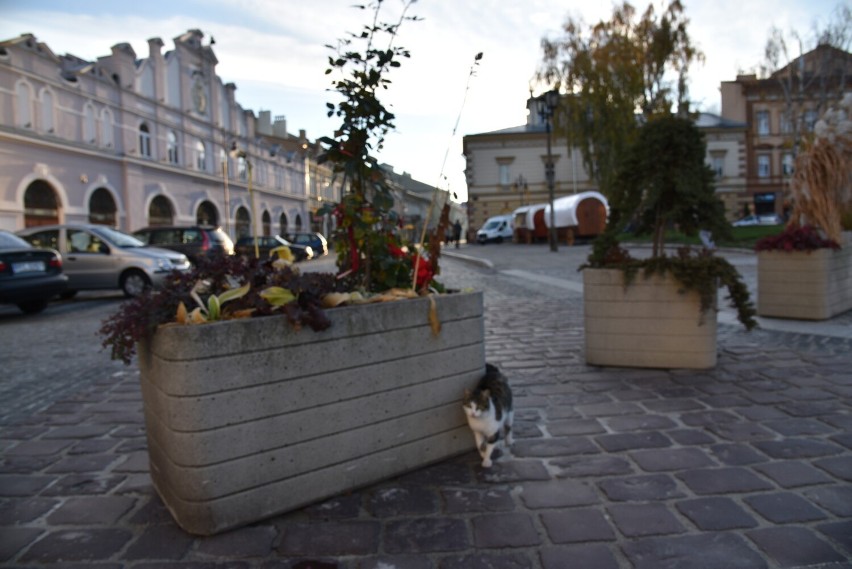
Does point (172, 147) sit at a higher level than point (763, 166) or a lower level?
lower

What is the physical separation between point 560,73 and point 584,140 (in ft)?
12.9

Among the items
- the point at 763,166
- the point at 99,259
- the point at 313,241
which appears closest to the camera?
the point at 99,259

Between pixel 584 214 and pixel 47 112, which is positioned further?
pixel 584 214

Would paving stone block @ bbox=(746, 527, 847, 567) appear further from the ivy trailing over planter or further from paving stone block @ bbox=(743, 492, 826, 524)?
the ivy trailing over planter

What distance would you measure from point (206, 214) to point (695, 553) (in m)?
42.8

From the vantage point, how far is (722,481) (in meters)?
2.97

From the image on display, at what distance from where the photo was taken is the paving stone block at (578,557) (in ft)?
7.57

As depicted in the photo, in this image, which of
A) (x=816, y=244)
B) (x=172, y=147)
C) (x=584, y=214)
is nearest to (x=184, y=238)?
(x=816, y=244)

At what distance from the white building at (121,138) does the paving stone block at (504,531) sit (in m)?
25.5

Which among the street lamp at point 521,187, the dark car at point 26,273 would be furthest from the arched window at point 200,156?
the dark car at point 26,273

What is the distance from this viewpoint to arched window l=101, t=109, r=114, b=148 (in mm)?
30594

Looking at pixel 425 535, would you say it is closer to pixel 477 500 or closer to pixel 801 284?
pixel 477 500

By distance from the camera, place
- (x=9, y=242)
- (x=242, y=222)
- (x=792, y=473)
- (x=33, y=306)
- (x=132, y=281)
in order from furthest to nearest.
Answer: (x=242, y=222)
(x=132, y=281)
(x=33, y=306)
(x=9, y=242)
(x=792, y=473)

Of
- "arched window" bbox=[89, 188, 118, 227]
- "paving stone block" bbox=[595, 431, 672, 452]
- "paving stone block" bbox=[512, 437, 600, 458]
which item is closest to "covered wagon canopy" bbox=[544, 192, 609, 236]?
"arched window" bbox=[89, 188, 118, 227]
